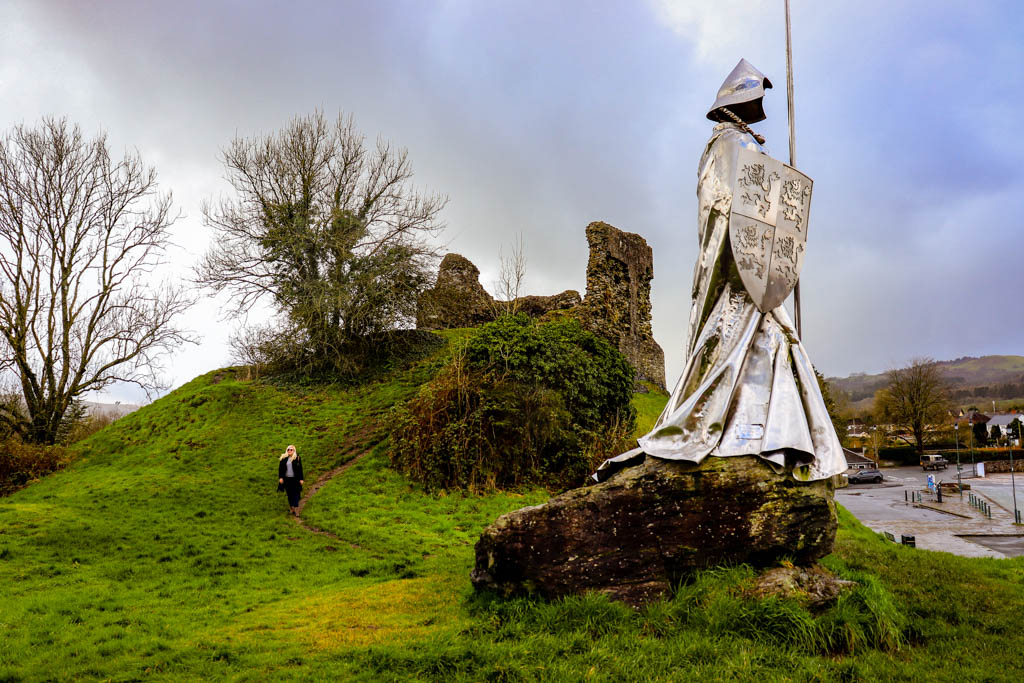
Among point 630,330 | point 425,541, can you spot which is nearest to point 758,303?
point 425,541

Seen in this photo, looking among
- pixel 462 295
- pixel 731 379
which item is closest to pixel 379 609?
pixel 731 379

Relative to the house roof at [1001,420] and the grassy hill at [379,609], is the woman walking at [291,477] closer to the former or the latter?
the grassy hill at [379,609]

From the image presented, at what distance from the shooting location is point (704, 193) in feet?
20.4

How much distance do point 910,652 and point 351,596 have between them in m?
5.29

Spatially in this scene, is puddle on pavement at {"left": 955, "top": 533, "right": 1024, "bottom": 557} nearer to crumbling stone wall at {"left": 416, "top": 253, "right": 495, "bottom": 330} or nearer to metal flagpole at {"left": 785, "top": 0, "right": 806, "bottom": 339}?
metal flagpole at {"left": 785, "top": 0, "right": 806, "bottom": 339}

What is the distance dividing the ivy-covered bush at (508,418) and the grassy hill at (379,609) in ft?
2.91

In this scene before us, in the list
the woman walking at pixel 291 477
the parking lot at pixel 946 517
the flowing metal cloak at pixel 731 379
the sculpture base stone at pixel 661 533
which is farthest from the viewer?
the parking lot at pixel 946 517

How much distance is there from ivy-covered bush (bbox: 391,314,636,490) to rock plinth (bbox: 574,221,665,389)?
832 centimetres

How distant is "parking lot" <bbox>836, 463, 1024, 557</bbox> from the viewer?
14.8 m

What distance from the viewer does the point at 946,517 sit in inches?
837

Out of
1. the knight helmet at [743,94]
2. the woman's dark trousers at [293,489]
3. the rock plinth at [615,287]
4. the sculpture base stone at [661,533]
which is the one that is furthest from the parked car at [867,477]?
the sculpture base stone at [661,533]

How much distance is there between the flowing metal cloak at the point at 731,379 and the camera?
210 inches

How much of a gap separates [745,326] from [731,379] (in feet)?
2.02

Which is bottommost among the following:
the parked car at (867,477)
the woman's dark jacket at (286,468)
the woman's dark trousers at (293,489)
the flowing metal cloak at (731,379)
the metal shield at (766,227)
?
the parked car at (867,477)
